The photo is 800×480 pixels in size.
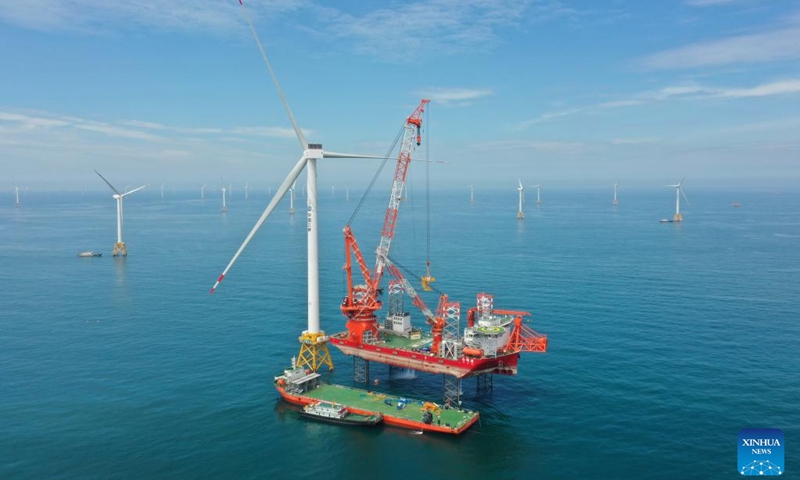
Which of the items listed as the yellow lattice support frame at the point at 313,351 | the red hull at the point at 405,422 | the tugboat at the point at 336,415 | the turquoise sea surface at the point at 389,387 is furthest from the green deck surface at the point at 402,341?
the tugboat at the point at 336,415

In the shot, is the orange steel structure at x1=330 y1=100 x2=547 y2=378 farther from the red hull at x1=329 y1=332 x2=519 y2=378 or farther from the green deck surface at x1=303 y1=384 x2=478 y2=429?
the green deck surface at x1=303 y1=384 x2=478 y2=429

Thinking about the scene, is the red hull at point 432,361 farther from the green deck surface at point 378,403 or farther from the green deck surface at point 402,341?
the green deck surface at point 378,403

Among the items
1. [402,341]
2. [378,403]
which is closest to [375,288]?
[402,341]

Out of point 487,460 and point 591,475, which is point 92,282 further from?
point 591,475

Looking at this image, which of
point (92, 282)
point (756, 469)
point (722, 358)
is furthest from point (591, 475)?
point (92, 282)

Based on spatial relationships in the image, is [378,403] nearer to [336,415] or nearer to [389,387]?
[336,415]

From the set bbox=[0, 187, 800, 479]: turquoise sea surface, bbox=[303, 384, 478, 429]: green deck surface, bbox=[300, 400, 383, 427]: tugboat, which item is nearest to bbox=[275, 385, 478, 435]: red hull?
bbox=[303, 384, 478, 429]: green deck surface

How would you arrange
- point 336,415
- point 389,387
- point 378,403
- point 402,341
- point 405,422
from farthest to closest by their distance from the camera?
point 402,341, point 389,387, point 378,403, point 336,415, point 405,422
